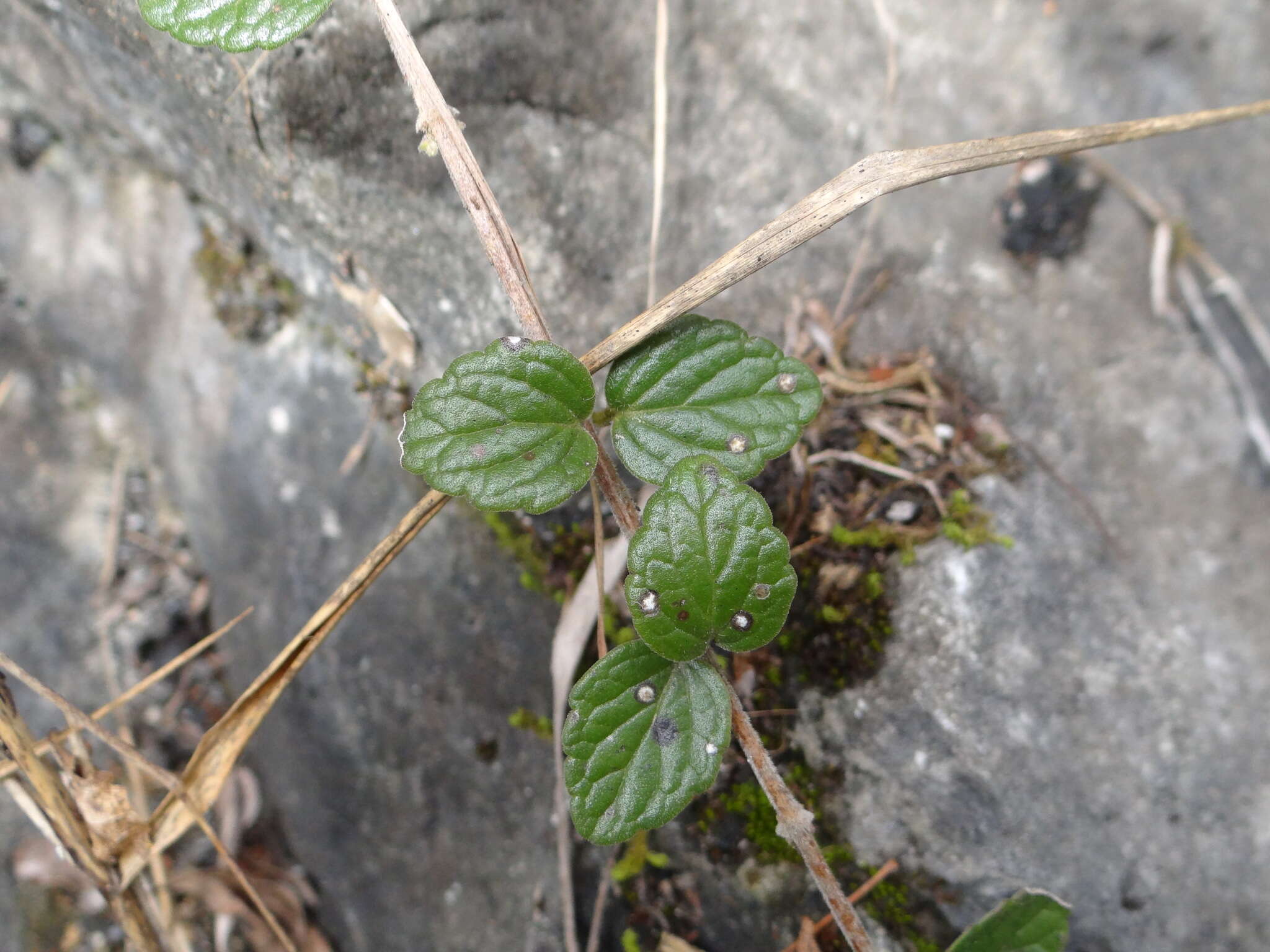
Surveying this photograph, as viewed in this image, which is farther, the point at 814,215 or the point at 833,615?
the point at 833,615

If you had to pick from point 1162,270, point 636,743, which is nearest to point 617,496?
point 636,743

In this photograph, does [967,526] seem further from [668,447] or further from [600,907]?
[600,907]

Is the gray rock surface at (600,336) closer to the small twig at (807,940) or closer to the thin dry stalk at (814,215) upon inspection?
the small twig at (807,940)

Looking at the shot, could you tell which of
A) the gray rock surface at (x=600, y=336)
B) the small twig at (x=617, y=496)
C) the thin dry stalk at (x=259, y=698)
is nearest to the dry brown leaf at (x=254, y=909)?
the gray rock surface at (x=600, y=336)

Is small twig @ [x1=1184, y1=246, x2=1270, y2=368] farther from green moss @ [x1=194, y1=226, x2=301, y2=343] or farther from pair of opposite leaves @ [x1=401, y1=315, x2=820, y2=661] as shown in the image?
green moss @ [x1=194, y1=226, x2=301, y2=343]

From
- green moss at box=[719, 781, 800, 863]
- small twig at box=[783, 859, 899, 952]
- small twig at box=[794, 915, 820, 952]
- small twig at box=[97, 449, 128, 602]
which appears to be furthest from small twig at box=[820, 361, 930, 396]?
small twig at box=[97, 449, 128, 602]

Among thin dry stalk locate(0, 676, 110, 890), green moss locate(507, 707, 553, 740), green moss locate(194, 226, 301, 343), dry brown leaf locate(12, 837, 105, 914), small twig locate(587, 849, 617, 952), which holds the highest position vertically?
green moss locate(194, 226, 301, 343)
